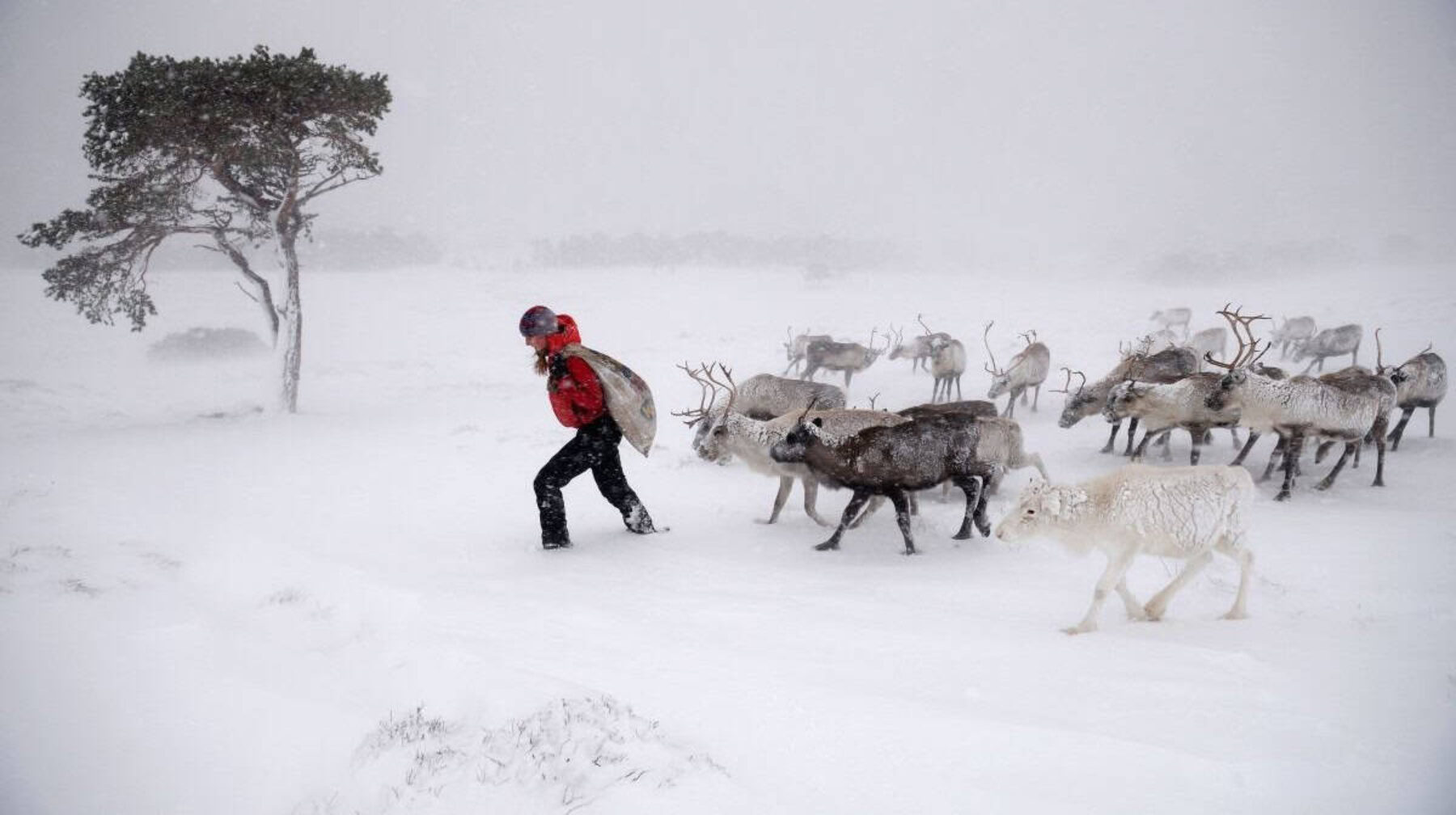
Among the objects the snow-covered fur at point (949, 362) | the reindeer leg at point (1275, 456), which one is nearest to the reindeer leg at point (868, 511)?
the reindeer leg at point (1275, 456)

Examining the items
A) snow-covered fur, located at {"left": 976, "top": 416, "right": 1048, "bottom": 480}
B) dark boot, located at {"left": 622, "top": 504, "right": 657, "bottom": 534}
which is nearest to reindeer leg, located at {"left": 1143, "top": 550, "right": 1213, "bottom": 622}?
snow-covered fur, located at {"left": 976, "top": 416, "right": 1048, "bottom": 480}

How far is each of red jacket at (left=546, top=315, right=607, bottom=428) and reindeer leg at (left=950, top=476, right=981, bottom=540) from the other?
4.13 m

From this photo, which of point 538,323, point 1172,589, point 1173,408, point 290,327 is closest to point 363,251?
point 290,327

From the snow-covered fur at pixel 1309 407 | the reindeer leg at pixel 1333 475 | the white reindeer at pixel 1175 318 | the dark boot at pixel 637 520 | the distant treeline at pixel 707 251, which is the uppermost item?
the distant treeline at pixel 707 251

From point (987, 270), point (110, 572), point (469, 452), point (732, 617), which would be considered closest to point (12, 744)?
point (110, 572)

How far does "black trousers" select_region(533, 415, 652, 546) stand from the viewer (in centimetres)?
670

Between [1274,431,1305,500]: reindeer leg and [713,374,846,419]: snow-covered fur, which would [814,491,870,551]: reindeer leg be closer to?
[713,374,846,419]: snow-covered fur

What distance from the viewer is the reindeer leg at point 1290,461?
828 centimetres

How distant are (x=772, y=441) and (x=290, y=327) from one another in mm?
13525

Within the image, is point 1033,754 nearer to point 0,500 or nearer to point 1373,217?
point 0,500

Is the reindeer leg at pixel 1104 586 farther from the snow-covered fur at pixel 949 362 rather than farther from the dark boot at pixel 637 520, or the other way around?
A: the snow-covered fur at pixel 949 362

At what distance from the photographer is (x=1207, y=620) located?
15.8 feet

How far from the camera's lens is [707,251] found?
53562 millimetres

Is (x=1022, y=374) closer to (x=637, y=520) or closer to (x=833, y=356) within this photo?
(x=833, y=356)
